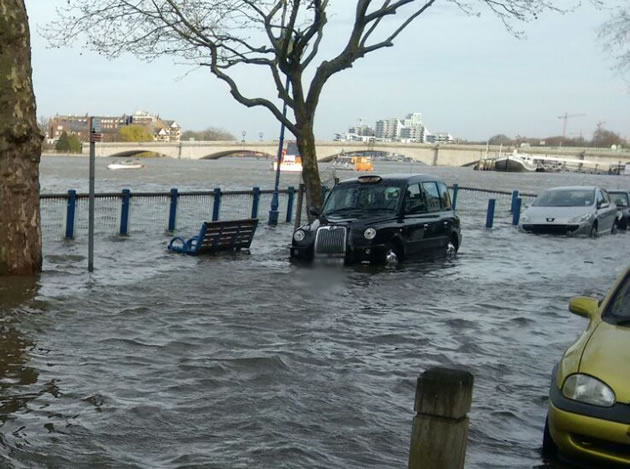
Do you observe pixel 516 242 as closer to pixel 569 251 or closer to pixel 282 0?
pixel 569 251

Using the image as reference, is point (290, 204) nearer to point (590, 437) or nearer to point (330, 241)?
point (330, 241)

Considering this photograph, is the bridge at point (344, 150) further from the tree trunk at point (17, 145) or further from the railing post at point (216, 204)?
the tree trunk at point (17, 145)

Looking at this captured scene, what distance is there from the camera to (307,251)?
13.5 metres

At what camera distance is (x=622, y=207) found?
26.6 meters

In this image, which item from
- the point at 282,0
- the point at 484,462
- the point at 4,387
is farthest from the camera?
the point at 282,0

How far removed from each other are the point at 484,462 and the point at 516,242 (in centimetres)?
1573

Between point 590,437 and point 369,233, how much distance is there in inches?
349

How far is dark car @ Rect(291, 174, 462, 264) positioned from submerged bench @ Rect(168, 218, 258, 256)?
5.44ft

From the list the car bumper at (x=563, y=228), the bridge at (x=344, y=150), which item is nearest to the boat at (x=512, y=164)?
the bridge at (x=344, y=150)

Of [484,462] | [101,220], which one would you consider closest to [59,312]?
[484,462]

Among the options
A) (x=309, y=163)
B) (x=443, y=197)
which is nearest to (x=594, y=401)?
(x=443, y=197)

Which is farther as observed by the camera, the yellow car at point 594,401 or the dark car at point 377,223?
the dark car at point 377,223

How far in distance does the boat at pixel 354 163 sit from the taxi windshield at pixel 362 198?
208ft

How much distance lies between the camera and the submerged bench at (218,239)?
47.6ft
